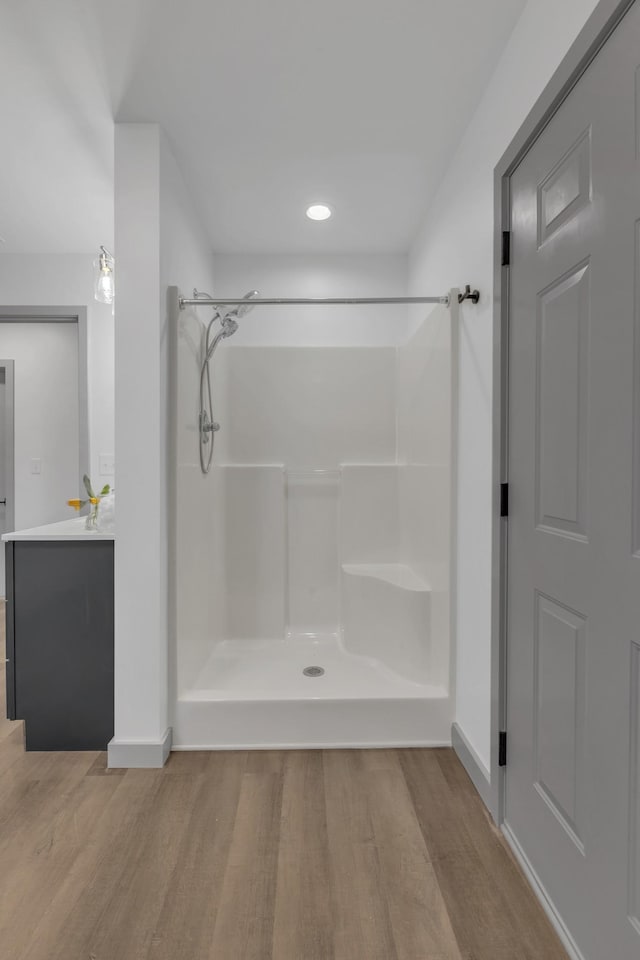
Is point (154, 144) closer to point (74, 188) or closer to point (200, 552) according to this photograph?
point (74, 188)

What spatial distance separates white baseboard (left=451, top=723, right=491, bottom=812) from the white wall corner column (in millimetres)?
1132

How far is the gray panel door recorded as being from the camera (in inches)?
39.6

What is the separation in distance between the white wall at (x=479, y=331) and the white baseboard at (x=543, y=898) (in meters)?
0.27

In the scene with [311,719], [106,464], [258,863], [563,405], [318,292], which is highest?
[318,292]

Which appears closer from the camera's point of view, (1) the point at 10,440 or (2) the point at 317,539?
(2) the point at 317,539

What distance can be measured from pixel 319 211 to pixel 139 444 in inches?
62.2

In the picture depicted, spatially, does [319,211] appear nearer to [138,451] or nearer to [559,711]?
[138,451]

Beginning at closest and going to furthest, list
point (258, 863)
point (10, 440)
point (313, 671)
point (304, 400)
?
point (258, 863), point (313, 671), point (304, 400), point (10, 440)

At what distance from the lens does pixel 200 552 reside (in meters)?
2.50

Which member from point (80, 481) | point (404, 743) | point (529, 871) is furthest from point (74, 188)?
point (529, 871)

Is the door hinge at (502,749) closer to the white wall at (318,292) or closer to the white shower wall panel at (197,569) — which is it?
the white shower wall panel at (197,569)

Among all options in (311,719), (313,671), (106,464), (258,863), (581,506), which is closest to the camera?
(581,506)

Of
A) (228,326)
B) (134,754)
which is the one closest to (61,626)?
(134,754)

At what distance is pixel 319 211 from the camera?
2678 mm
